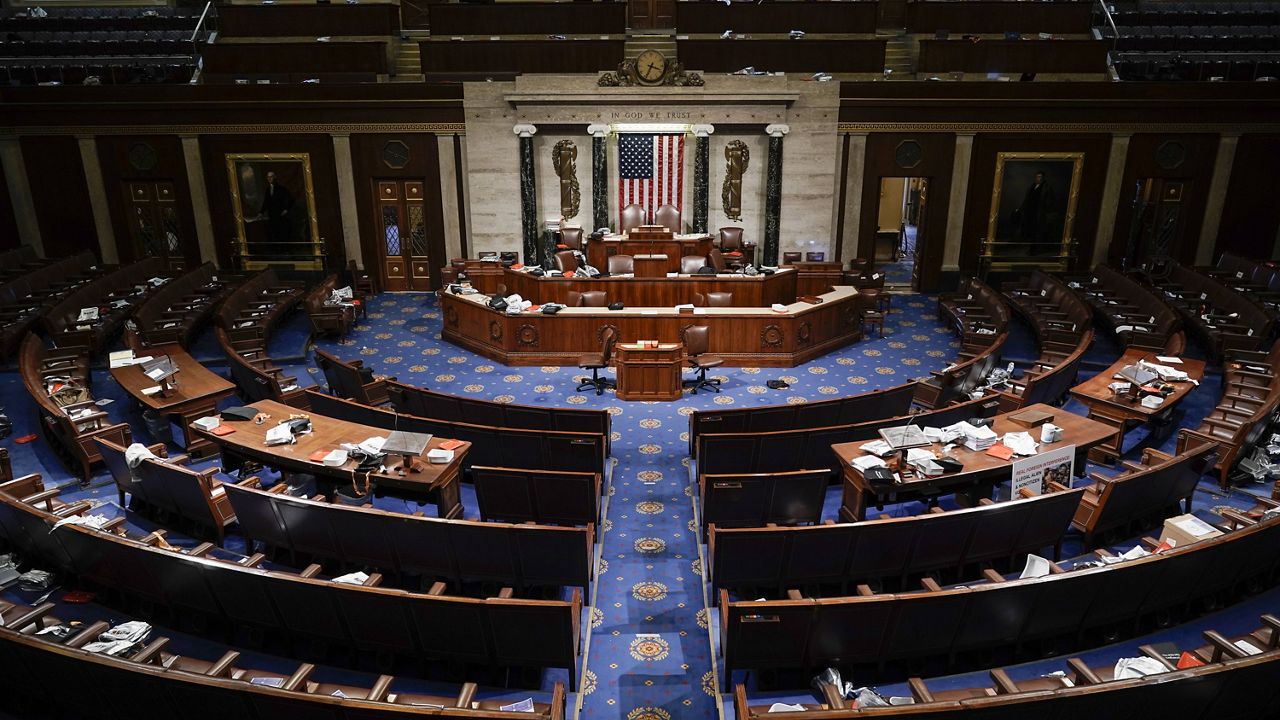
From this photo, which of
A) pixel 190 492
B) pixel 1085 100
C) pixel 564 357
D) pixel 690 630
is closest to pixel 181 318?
pixel 564 357

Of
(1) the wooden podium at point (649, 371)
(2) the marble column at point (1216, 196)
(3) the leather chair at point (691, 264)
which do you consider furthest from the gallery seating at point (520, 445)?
(2) the marble column at point (1216, 196)

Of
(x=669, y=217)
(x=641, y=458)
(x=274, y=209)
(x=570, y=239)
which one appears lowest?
(x=641, y=458)

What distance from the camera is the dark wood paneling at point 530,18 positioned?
17828mm

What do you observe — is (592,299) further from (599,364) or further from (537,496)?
(537,496)

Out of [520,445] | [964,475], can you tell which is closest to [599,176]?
[520,445]

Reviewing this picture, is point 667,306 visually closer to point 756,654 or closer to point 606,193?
point 606,193

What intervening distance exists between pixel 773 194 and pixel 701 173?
1.54 meters

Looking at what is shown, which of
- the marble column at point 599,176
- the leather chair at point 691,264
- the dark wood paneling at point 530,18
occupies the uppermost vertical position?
the dark wood paneling at point 530,18

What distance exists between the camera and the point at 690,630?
6160 millimetres

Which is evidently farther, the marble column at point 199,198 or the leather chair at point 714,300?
the marble column at point 199,198

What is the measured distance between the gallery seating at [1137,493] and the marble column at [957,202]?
10.3 metres

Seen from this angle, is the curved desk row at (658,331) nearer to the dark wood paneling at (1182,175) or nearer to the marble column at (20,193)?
the dark wood paneling at (1182,175)

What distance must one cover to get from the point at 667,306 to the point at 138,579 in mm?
9177

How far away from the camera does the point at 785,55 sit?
17.3 metres
